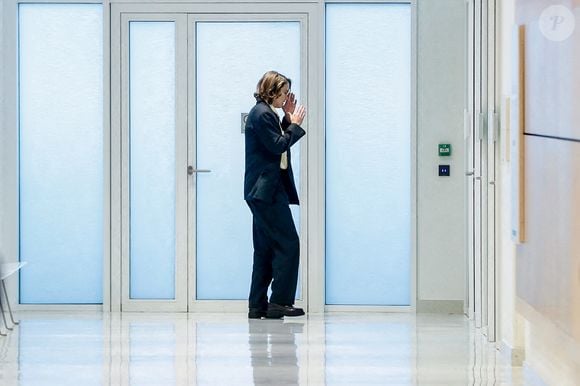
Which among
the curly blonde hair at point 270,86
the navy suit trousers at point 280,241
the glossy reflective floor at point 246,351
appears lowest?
the glossy reflective floor at point 246,351

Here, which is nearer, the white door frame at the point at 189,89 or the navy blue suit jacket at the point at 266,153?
the navy blue suit jacket at the point at 266,153

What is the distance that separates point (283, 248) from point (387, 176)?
4.33 ft

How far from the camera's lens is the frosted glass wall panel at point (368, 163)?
954 cm

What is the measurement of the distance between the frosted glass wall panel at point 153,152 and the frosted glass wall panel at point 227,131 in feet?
0.73

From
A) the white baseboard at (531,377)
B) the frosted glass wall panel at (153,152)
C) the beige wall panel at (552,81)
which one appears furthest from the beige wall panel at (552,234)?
the frosted glass wall panel at (153,152)

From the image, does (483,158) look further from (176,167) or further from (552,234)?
(176,167)

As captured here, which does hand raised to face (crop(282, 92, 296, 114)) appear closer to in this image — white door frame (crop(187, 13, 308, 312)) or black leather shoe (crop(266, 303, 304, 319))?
white door frame (crop(187, 13, 308, 312))

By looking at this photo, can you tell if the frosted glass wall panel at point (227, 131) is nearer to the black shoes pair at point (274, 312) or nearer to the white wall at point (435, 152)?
the black shoes pair at point (274, 312)

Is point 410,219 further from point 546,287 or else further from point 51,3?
point 546,287

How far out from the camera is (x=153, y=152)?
31.5 feet

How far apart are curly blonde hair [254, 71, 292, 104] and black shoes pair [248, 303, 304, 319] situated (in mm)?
1416

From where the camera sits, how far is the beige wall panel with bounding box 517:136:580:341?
4.75 meters

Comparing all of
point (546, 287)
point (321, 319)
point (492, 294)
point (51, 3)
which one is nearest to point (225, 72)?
point (51, 3)

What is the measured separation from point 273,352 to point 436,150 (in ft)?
9.58
